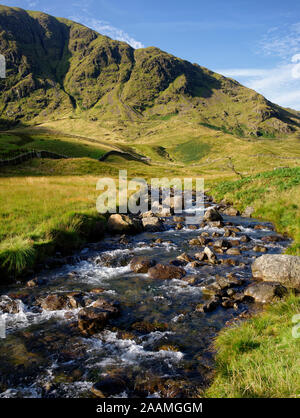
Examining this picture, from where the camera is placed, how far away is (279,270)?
10.8m

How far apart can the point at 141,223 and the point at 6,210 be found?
10.1 meters

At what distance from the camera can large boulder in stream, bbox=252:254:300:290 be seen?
33.8 ft

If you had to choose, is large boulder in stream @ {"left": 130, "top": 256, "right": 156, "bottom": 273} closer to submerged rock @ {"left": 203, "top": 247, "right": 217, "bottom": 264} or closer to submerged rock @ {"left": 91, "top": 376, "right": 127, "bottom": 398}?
submerged rock @ {"left": 203, "top": 247, "right": 217, "bottom": 264}

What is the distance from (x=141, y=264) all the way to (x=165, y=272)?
1501 mm

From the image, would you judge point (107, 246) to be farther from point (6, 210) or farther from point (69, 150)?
point (69, 150)

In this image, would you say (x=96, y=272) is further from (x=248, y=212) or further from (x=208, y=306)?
(x=248, y=212)

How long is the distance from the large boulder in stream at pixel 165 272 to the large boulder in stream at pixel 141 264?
45 centimetres

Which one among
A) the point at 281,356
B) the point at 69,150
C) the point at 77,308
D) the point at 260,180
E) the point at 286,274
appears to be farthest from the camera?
the point at 69,150

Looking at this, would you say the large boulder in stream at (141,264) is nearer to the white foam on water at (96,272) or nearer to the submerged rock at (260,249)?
the white foam on water at (96,272)

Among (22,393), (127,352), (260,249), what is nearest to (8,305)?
(22,393)

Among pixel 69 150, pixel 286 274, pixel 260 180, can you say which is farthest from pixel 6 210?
pixel 69 150

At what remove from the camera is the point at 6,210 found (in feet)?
58.6

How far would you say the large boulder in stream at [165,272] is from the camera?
12.7 m

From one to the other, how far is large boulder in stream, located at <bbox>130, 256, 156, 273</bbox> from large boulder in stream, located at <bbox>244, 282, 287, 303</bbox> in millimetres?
5118
